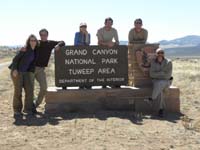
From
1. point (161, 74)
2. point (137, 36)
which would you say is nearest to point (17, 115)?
point (161, 74)

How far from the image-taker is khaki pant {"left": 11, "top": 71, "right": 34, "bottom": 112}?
1178 centimetres

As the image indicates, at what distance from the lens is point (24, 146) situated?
28.8ft

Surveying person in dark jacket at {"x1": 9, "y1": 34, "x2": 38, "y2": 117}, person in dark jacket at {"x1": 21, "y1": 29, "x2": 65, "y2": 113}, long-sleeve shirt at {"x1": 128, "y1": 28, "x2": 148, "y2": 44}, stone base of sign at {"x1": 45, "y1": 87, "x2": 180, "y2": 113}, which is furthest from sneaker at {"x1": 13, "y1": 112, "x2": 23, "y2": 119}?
long-sleeve shirt at {"x1": 128, "y1": 28, "x2": 148, "y2": 44}

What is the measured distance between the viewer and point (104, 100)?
12859 millimetres

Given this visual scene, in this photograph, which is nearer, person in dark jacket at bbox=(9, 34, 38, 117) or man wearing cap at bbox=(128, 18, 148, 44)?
person in dark jacket at bbox=(9, 34, 38, 117)

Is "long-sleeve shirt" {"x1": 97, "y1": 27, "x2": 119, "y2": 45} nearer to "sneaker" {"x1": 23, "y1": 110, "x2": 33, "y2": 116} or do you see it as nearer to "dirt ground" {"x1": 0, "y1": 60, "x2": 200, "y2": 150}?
"dirt ground" {"x1": 0, "y1": 60, "x2": 200, "y2": 150}

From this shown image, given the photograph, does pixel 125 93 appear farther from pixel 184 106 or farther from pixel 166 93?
pixel 184 106

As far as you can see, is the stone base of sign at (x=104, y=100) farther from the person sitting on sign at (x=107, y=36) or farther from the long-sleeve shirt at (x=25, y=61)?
the person sitting on sign at (x=107, y=36)

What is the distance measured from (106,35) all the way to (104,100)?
5.50 ft

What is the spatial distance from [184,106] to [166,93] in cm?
139

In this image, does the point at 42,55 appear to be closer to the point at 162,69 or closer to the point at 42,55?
the point at 42,55

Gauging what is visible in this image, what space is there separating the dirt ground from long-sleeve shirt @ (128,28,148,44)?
2.10m

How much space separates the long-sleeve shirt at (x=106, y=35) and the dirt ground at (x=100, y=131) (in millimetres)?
1958

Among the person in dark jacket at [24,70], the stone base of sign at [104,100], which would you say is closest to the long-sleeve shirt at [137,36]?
the stone base of sign at [104,100]
